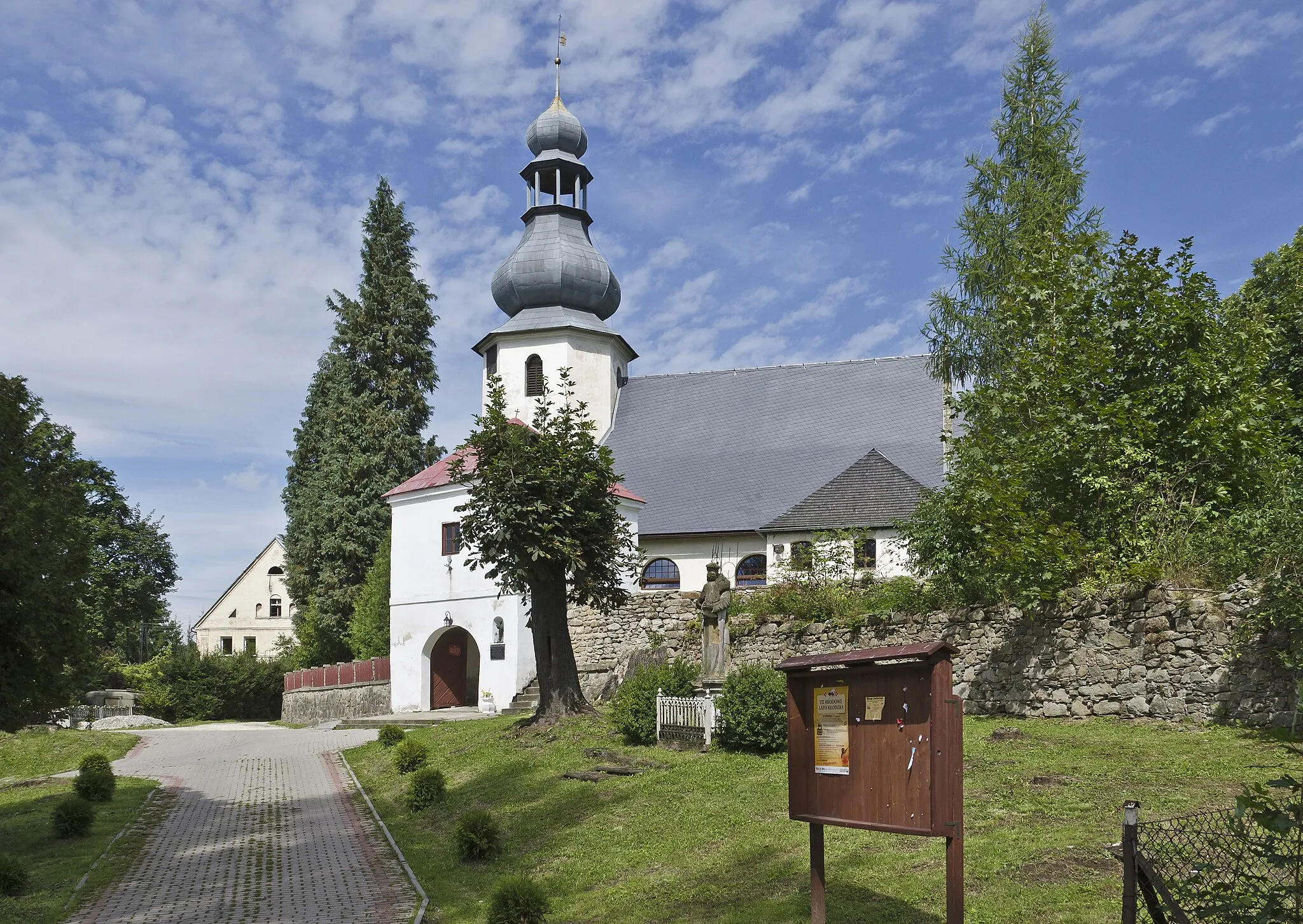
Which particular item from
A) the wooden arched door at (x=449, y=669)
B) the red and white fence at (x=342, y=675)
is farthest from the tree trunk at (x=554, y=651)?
the red and white fence at (x=342, y=675)

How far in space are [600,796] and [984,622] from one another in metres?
7.04

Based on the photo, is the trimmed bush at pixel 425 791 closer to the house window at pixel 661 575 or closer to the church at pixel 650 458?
the church at pixel 650 458

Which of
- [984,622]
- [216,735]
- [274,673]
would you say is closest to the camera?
[984,622]

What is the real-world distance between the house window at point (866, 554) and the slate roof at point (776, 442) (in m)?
0.77

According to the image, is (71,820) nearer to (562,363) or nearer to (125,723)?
(125,723)

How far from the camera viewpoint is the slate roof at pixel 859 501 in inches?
1152

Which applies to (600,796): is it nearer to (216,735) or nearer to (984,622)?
(984,622)

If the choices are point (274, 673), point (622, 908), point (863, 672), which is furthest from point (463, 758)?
point (274, 673)

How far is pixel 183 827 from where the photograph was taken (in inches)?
608

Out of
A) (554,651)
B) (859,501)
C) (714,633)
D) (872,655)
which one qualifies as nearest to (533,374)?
(859,501)

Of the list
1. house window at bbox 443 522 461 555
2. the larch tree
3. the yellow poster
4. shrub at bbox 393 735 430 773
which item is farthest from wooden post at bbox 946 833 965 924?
house window at bbox 443 522 461 555

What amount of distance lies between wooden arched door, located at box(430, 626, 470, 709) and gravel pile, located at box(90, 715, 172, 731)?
11.0 metres

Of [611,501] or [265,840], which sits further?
[611,501]

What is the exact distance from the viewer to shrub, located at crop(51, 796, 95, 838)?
14406 mm
